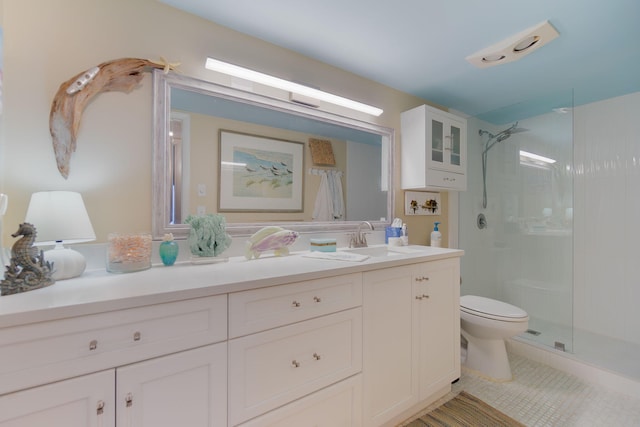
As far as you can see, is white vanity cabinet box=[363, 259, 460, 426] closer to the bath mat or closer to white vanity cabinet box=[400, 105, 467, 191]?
the bath mat

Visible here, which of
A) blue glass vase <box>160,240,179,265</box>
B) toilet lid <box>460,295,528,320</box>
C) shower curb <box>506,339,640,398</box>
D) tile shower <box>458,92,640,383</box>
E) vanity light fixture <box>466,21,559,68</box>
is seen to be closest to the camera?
blue glass vase <box>160,240,179,265</box>

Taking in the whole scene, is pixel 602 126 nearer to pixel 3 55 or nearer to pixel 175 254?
pixel 175 254

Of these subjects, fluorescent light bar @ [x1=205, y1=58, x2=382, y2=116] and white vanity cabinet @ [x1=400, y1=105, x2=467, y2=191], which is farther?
white vanity cabinet @ [x1=400, y1=105, x2=467, y2=191]

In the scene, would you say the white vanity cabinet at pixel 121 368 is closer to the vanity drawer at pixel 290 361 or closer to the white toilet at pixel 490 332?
the vanity drawer at pixel 290 361

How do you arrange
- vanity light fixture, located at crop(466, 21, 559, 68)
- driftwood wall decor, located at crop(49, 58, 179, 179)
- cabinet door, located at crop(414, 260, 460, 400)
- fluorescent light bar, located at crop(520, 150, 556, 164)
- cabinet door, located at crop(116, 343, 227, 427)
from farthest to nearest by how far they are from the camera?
fluorescent light bar, located at crop(520, 150, 556, 164) < cabinet door, located at crop(414, 260, 460, 400) < vanity light fixture, located at crop(466, 21, 559, 68) < driftwood wall decor, located at crop(49, 58, 179, 179) < cabinet door, located at crop(116, 343, 227, 427)

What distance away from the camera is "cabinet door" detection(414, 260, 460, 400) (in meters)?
1.57

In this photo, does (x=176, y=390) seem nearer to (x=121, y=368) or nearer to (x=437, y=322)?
(x=121, y=368)

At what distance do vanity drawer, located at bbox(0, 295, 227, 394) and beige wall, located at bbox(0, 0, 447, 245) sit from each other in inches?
22.2

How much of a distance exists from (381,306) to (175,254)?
1.00m

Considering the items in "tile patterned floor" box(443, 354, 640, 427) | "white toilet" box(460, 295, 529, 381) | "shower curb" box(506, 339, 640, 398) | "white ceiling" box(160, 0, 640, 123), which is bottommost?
"tile patterned floor" box(443, 354, 640, 427)

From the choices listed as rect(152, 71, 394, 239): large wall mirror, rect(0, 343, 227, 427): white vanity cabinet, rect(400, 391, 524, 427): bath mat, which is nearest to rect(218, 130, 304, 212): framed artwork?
rect(152, 71, 394, 239): large wall mirror

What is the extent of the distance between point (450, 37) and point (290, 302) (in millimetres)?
1673

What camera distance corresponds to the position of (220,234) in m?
1.31

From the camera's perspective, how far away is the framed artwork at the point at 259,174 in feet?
4.84
